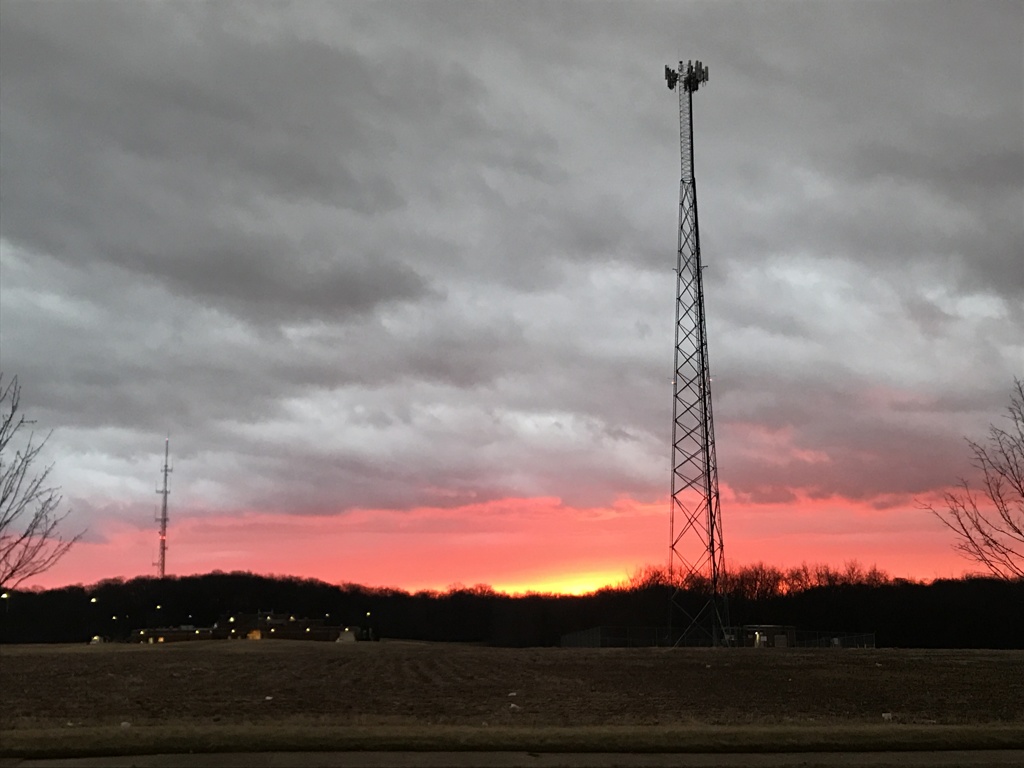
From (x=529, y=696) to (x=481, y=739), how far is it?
8.50 meters

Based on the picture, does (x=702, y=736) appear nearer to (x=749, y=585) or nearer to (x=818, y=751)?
(x=818, y=751)

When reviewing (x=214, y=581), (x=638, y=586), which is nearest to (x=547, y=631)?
(x=638, y=586)

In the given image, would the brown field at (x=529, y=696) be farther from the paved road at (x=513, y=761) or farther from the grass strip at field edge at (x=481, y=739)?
the paved road at (x=513, y=761)

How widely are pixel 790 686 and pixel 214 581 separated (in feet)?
544

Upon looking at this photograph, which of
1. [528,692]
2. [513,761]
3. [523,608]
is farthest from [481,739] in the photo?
[523,608]

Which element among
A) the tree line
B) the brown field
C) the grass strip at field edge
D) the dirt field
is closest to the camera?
the grass strip at field edge

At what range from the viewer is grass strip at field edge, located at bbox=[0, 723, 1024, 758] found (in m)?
15.2

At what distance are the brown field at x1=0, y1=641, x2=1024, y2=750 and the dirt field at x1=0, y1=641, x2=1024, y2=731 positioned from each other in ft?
0.18

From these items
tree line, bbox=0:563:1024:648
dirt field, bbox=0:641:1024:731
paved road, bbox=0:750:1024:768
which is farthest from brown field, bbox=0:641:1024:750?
tree line, bbox=0:563:1024:648

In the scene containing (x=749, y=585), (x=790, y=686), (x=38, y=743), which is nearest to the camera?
(x=38, y=743)

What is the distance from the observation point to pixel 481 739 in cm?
1598

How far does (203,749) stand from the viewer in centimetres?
1517

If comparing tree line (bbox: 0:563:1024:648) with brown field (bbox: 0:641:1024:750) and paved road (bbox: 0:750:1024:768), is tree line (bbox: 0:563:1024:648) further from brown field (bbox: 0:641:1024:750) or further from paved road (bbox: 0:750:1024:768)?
paved road (bbox: 0:750:1024:768)

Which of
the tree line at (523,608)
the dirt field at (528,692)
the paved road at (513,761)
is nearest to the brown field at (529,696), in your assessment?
the dirt field at (528,692)
